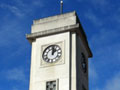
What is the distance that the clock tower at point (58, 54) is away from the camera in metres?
37.3

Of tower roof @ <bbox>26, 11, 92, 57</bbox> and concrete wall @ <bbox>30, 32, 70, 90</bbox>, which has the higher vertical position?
tower roof @ <bbox>26, 11, 92, 57</bbox>

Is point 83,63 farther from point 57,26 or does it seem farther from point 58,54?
point 57,26

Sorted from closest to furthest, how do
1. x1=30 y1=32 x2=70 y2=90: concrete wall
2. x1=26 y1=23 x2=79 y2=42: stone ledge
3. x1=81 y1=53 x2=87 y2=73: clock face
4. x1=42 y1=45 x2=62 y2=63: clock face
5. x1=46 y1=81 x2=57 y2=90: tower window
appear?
x1=46 y1=81 x2=57 y2=90: tower window < x1=30 y1=32 x2=70 y2=90: concrete wall < x1=42 y1=45 x2=62 y2=63: clock face < x1=26 y1=23 x2=79 y2=42: stone ledge < x1=81 y1=53 x2=87 y2=73: clock face

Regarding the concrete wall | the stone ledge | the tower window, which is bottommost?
the tower window

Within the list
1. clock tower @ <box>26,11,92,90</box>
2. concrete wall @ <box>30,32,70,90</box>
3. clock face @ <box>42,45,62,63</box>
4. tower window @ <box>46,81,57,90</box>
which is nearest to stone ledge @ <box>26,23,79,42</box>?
clock tower @ <box>26,11,92,90</box>

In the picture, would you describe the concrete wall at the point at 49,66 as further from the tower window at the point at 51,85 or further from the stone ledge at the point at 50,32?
the stone ledge at the point at 50,32

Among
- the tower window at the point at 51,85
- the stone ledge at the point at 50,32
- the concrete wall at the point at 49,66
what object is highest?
the stone ledge at the point at 50,32

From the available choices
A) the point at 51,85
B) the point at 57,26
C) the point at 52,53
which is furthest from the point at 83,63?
the point at 51,85

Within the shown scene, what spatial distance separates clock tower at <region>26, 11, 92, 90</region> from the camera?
37.3 meters

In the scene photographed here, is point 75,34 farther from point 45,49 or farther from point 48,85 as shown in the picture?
point 48,85

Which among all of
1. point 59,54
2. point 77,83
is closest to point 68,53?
point 59,54

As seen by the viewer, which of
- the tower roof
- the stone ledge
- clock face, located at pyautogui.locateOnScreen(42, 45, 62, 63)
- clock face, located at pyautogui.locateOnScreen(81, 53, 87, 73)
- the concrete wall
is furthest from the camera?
clock face, located at pyautogui.locateOnScreen(81, 53, 87, 73)

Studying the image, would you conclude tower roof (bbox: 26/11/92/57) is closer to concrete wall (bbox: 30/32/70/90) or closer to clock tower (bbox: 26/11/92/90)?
clock tower (bbox: 26/11/92/90)

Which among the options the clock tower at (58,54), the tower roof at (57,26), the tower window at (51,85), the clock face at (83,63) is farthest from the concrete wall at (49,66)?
the clock face at (83,63)
